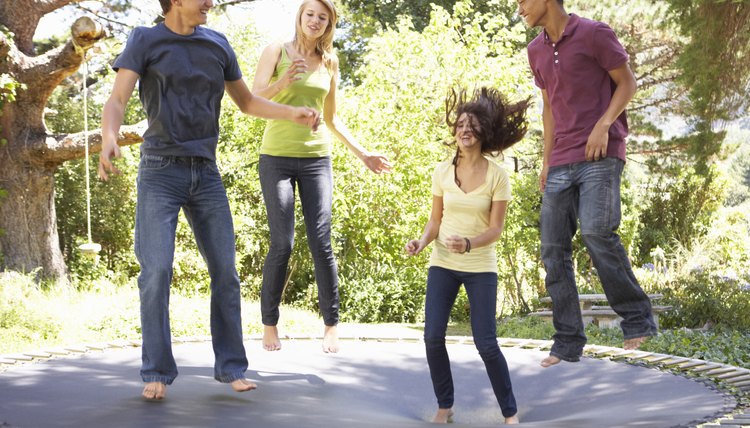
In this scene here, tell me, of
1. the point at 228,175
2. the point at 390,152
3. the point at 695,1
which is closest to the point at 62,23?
the point at 228,175

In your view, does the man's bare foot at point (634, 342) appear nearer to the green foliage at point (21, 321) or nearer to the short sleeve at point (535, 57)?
the short sleeve at point (535, 57)

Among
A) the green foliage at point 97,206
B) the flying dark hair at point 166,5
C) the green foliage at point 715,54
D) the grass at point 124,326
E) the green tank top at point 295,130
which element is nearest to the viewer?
the flying dark hair at point 166,5

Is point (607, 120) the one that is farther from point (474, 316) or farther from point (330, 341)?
point (330, 341)

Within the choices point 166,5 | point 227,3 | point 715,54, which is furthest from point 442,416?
point 227,3

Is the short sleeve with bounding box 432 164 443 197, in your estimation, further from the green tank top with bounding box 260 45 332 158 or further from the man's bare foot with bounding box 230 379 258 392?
the man's bare foot with bounding box 230 379 258 392

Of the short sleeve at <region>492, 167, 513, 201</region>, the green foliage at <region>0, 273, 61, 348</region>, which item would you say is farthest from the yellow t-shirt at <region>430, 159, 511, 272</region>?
the green foliage at <region>0, 273, 61, 348</region>

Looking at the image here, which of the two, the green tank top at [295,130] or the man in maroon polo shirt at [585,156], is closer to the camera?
the man in maroon polo shirt at [585,156]

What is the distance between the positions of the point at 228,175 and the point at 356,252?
187cm

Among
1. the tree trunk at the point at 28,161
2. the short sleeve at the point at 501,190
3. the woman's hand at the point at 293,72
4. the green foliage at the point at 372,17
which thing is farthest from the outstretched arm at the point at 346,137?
the green foliage at the point at 372,17

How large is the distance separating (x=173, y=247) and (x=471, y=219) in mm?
1050

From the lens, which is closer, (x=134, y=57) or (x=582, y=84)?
(x=134, y=57)

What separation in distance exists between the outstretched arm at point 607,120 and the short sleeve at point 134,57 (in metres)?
1.52

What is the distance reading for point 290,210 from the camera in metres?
3.57

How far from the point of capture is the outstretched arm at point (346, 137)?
3619 mm
